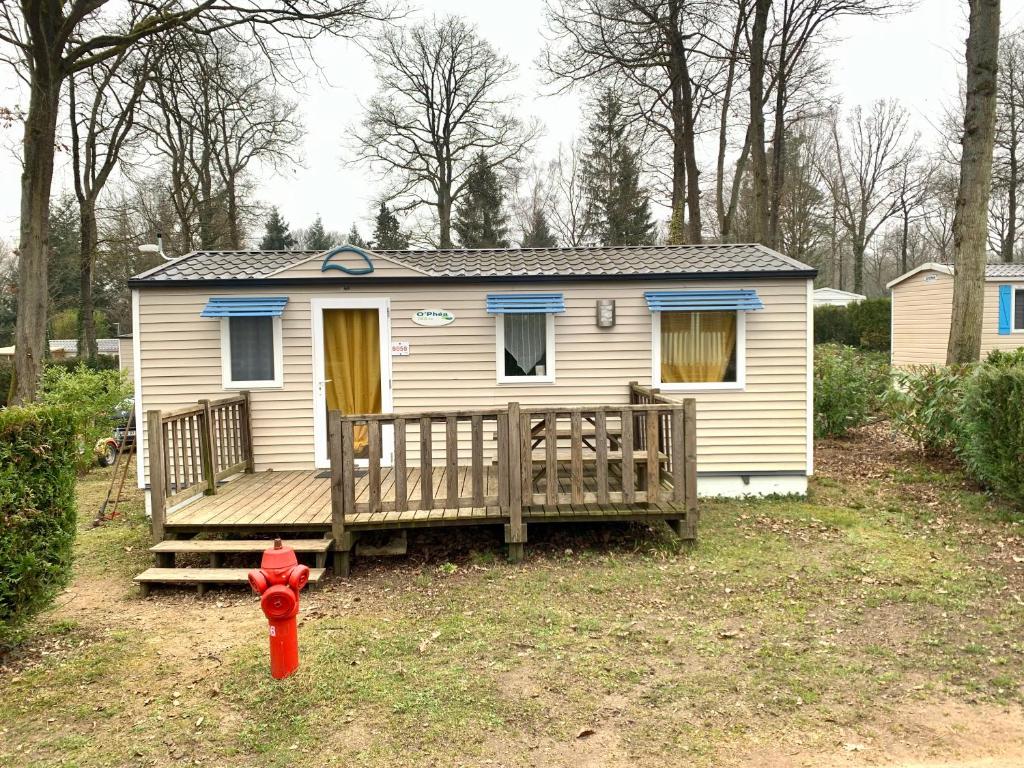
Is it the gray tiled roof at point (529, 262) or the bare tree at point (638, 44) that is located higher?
the bare tree at point (638, 44)

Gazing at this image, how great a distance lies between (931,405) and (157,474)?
334 inches

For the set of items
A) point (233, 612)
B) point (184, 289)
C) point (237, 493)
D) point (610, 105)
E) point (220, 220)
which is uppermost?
point (610, 105)

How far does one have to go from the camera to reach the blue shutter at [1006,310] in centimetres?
1705

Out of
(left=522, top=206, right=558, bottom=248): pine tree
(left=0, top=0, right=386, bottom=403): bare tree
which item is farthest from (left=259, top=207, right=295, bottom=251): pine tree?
(left=0, top=0, right=386, bottom=403): bare tree

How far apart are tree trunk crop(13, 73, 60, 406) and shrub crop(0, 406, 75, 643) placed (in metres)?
8.52

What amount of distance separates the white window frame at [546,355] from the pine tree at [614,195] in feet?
55.9

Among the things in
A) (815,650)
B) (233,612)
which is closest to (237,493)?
(233,612)

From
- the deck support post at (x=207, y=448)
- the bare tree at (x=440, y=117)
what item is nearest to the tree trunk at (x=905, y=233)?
the bare tree at (x=440, y=117)

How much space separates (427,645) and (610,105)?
652 inches

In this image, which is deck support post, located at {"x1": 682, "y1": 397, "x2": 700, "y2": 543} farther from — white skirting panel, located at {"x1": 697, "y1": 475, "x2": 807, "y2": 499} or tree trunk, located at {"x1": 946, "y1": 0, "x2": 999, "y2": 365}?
tree trunk, located at {"x1": 946, "y1": 0, "x2": 999, "y2": 365}

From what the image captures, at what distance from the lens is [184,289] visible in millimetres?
7371

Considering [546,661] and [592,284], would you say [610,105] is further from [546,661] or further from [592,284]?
[546,661]

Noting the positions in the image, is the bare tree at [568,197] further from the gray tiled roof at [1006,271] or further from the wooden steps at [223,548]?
the wooden steps at [223,548]

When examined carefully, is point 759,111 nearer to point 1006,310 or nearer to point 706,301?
point 1006,310
